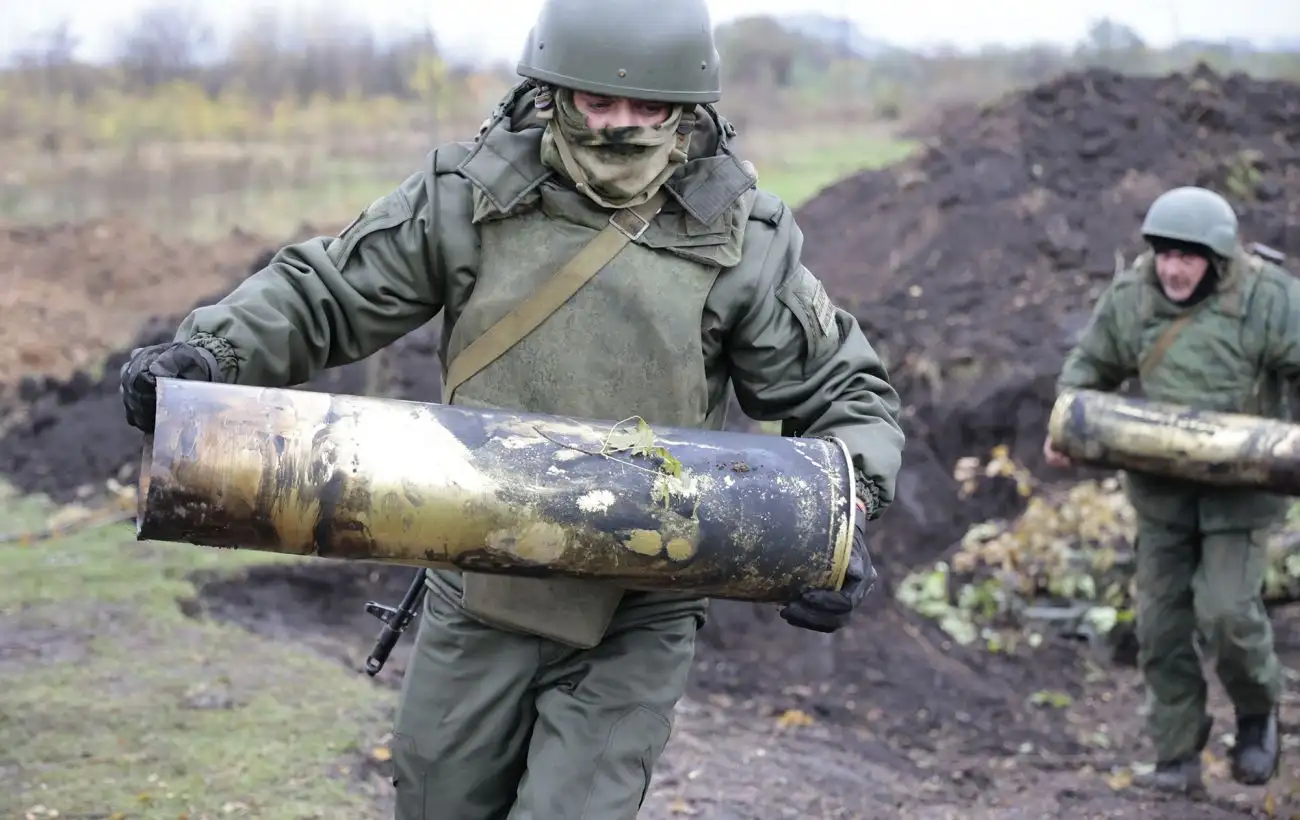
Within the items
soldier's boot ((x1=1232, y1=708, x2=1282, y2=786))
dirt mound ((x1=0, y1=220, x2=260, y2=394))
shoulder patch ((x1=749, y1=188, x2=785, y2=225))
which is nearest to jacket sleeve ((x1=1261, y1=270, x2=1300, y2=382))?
soldier's boot ((x1=1232, y1=708, x2=1282, y2=786))

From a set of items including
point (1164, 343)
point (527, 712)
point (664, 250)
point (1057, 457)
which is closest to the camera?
point (664, 250)

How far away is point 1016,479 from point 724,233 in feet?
21.5

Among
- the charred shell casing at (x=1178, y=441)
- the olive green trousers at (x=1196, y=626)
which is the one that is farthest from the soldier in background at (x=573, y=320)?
the olive green trousers at (x=1196, y=626)

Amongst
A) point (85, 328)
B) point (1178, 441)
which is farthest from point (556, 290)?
point (85, 328)

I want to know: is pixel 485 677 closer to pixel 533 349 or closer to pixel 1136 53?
pixel 533 349

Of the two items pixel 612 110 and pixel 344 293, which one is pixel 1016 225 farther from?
pixel 344 293

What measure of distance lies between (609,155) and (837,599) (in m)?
1.06


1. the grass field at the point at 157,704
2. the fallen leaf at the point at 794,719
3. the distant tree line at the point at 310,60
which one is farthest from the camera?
the distant tree line at the point at 310,60

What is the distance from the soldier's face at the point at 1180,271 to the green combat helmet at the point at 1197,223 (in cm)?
8

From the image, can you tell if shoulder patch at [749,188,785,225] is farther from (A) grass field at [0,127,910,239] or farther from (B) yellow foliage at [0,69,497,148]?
(B) yellow foliage at [0,69,497,148]

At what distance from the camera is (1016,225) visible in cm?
1320

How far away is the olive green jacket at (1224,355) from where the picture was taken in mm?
6211

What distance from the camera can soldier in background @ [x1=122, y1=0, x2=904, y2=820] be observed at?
11.5 feet

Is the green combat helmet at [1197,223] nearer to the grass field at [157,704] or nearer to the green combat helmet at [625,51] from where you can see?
the green combat helmet at [625,51]
